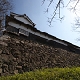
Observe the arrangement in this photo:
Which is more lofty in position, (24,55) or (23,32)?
(23,32)

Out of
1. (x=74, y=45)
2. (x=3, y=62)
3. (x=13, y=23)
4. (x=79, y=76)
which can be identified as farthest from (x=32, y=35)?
(x=74, y=45)

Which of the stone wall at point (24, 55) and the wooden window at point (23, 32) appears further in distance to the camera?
the wooden window at point (23, 32)

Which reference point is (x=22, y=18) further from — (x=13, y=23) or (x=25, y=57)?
(x=25, y=57)

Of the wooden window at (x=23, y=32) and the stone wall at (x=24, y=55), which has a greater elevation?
the wooden window at (x=23, y=32)

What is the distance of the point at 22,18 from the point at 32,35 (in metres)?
4.19

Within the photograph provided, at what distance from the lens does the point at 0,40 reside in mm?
6164

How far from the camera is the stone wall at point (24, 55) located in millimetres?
6035

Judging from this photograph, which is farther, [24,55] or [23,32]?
[23,32]

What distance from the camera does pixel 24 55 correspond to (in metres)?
6.87

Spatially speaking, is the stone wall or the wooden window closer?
the stone wall

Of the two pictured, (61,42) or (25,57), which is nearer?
(25,57)

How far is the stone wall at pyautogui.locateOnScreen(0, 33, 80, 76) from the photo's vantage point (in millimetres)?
6035

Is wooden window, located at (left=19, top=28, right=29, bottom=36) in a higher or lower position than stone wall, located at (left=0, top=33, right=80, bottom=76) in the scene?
higher

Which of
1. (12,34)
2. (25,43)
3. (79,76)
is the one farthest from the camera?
(25,43)
